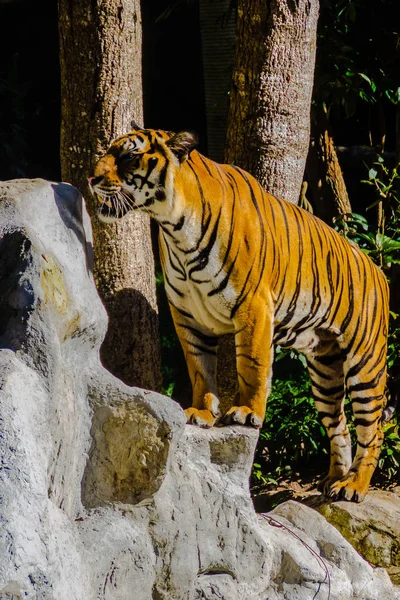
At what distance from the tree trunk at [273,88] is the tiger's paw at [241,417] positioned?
138cm

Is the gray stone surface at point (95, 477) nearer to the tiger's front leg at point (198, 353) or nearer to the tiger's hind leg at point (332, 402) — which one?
the tiger's front leg at point (198, 353)

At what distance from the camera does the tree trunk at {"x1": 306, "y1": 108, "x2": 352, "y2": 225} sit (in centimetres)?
692

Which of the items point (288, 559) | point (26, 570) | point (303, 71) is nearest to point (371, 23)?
point (303, 71)

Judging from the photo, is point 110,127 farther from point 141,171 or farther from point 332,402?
point 332,402

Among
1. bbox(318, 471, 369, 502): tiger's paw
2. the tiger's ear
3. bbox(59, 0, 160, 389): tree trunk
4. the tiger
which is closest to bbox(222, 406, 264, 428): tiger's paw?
the tiger

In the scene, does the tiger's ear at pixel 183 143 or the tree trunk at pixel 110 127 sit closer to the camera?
the tiger's ear at pixel 183 143

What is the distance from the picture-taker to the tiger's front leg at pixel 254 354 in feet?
14.5

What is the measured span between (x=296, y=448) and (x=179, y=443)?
287cm

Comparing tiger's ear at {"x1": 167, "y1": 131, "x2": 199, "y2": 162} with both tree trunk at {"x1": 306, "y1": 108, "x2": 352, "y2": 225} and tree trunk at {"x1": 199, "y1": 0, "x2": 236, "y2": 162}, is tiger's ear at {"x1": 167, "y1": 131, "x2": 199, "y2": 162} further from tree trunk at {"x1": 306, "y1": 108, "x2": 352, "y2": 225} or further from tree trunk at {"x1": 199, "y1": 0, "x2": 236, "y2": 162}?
tree trunk at {"x1": 199, "y1": 0, "x2": 236, "y2": 162}

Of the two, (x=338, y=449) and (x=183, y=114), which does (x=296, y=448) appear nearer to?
(x=338, y=449)

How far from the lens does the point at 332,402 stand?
5.58 metres

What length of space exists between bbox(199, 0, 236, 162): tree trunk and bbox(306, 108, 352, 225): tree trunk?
96 centimetres

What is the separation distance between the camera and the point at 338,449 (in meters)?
5.65

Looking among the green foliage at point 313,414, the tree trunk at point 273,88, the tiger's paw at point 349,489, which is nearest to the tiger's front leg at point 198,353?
the tree trunk at point 273,88
